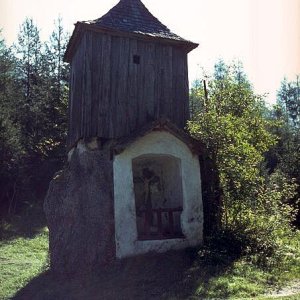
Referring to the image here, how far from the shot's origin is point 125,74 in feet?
43.8

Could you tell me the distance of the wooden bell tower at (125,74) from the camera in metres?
12.9

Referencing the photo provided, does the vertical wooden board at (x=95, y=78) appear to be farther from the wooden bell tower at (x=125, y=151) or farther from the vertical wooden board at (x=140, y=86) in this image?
the vertical wooden board at (x=140, y=86)

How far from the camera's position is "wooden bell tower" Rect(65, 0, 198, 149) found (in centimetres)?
1291

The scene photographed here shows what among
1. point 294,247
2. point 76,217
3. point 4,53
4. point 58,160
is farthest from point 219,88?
point 4,53

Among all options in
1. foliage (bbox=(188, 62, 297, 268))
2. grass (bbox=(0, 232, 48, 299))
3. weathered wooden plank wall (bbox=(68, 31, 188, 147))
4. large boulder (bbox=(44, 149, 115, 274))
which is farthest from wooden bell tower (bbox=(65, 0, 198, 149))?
grass (bbox=(0, 232, 48, 299))

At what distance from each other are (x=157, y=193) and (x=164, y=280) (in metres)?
4.94

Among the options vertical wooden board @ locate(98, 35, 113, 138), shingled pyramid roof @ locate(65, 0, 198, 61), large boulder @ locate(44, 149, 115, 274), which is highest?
shingled pyramid roof @ locate(65, 0, 198, 61)

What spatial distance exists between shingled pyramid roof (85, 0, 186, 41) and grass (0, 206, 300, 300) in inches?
268

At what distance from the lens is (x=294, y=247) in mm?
13562

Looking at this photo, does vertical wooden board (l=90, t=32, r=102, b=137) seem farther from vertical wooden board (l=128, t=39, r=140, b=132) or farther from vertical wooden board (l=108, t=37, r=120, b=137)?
vertical wooden board (l=128, t=39, r=140, b=132)

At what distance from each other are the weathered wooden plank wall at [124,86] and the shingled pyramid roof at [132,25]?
0.27 metres

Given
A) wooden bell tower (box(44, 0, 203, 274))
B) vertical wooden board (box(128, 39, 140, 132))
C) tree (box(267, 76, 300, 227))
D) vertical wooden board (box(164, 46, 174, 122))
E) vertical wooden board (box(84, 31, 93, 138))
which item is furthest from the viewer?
tree (box(267, 76, 300, 227))

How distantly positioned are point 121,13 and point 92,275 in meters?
8.19

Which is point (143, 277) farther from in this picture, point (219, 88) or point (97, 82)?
point (219, 88)
